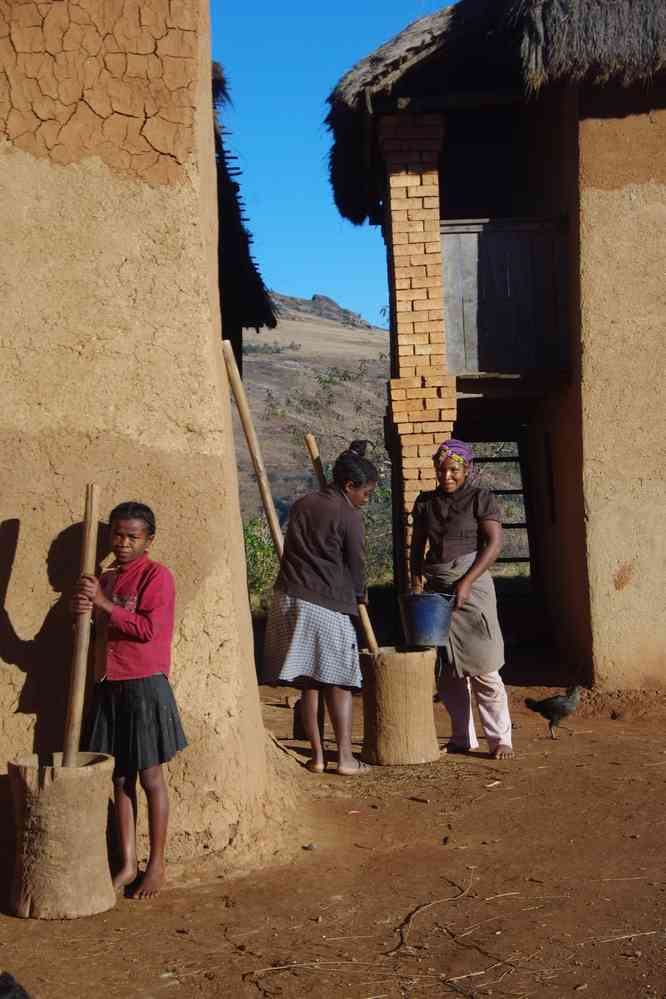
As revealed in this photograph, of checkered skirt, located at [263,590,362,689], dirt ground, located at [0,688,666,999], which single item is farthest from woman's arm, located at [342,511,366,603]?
dirt ground, located at [0,688,666,999]

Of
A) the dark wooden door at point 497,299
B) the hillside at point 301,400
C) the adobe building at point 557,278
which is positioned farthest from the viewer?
the hillside at point 301,400

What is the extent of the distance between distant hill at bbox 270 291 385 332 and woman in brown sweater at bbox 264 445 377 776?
181ft

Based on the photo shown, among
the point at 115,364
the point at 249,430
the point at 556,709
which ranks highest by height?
the point at 115,364

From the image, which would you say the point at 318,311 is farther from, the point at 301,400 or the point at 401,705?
the point at 401,705

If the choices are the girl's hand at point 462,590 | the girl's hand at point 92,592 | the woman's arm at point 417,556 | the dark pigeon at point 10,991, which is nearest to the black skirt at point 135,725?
the girl's hand at point 92,592

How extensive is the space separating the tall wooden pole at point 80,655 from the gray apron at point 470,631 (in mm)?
2630

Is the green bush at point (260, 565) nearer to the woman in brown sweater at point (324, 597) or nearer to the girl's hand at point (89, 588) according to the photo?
the woman in brown sweater at point (324, 597)

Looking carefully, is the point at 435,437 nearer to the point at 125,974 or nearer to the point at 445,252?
the point at 445,252

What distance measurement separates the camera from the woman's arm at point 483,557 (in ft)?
20.4

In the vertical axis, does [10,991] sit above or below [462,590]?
below

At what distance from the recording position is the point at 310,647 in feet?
19.1

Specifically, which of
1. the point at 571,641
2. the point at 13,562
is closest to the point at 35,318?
the point at 13,562

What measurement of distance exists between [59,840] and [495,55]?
23.9 feet

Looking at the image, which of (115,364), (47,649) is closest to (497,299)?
(115,364)
